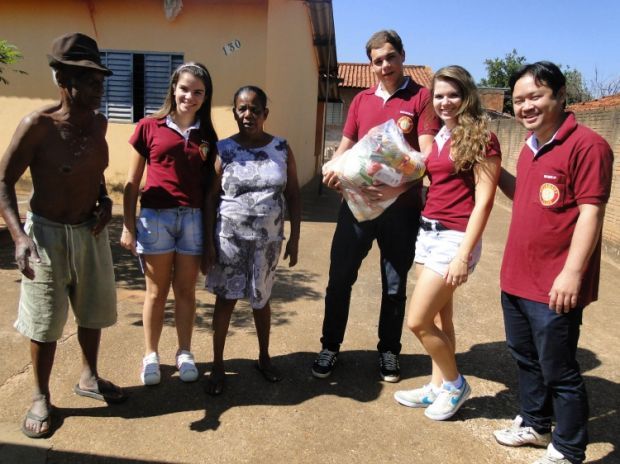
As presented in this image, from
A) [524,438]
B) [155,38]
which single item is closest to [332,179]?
[524,438]

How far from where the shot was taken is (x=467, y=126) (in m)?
2.51

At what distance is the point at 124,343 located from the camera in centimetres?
364

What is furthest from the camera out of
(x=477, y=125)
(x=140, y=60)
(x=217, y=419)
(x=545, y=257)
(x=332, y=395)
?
(x=140, y=60)

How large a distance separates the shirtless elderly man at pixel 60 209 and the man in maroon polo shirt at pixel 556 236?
6.83 feet

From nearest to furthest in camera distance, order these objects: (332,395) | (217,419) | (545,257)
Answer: (545,257), (217,419), (332,395)

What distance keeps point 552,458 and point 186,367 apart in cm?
204

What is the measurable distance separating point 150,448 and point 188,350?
0.78m

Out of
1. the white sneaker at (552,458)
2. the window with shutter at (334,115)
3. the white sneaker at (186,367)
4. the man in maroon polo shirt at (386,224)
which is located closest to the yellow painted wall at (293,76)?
the man in maroon polo shirt at (386,224)

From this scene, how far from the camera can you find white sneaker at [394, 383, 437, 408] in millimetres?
2992

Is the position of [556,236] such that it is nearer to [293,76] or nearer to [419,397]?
[419,397]

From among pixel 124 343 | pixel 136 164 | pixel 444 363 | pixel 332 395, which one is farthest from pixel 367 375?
pixel 136 164

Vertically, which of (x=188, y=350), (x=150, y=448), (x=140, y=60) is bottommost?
(x=150, y=448)

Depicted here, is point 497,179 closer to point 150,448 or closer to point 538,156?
point 538,156

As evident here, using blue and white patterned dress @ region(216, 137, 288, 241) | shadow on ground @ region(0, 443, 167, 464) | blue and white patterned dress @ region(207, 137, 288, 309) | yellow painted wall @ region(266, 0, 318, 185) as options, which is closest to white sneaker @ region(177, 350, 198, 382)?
blue and white patterned dress @ region(207, 137, 288, 309)
